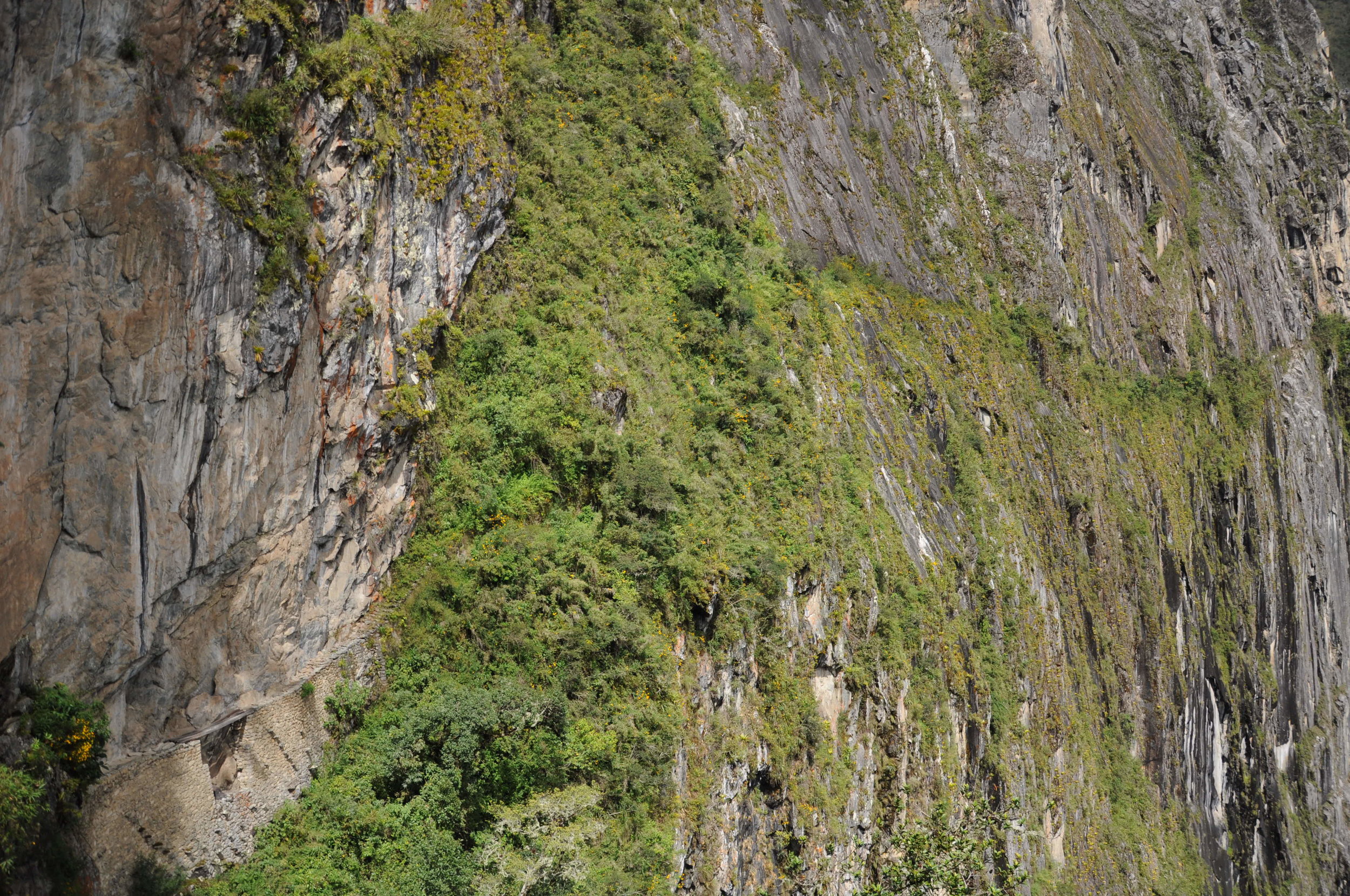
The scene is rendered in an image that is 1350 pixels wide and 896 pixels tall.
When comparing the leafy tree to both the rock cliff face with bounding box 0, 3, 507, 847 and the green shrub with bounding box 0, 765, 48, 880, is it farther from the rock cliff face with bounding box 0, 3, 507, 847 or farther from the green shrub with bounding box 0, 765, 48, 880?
the green shrub with bounding box 0, 765, 48, 880

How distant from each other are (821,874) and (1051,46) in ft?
115

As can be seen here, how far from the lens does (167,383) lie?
9406 millimetres

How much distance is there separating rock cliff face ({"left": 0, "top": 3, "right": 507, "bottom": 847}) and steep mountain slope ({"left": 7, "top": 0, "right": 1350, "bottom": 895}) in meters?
0.28

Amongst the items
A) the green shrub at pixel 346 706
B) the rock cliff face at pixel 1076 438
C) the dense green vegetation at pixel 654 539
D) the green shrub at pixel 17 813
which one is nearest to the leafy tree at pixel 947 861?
the dense green vegetation at pixel 654 539

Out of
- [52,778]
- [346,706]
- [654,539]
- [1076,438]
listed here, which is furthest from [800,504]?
[1076,438]

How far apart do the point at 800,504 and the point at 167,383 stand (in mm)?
10866

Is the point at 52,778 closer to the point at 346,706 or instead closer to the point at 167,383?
the point at 346,706

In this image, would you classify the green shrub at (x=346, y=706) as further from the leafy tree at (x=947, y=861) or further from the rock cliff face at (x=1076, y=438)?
the leafy tree at (x=947, y=861)

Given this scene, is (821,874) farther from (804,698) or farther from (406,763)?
(406,763)

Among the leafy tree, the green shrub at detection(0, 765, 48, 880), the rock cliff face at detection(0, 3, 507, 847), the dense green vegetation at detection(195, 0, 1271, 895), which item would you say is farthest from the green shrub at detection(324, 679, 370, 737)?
the leafy tree

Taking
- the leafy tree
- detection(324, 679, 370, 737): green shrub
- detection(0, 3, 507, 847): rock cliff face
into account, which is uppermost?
detection(0, 3, 507, 847): rock cliff face

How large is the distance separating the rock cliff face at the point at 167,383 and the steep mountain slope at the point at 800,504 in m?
0.28

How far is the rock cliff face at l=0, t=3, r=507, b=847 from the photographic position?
8.60 m

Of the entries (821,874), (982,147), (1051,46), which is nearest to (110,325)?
(821,874)
